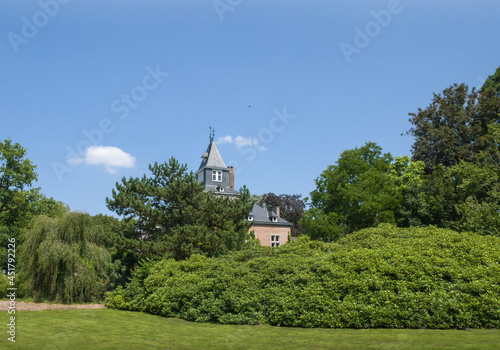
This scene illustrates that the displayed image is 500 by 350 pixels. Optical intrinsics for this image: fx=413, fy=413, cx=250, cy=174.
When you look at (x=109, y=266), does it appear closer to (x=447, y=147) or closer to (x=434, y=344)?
(x=434, y=344)

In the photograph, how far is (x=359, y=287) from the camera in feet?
42.6

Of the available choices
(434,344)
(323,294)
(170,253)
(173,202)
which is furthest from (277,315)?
(173,202)

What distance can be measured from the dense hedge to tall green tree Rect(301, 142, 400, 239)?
15.4 metres

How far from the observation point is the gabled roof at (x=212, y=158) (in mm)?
55250

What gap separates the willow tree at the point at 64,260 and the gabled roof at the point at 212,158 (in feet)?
109

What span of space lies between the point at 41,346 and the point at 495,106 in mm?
35929

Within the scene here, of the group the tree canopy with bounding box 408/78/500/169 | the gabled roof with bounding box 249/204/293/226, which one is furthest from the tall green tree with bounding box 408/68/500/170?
the gabled roof with bounding box 249/204/293/226

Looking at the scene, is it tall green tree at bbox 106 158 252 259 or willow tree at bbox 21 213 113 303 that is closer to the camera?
→ willow tree at bbox 21 213 113 303

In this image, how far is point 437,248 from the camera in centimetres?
1445

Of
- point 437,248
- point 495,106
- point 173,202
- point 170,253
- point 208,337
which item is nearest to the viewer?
point 208,337

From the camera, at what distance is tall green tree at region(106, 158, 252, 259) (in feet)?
74.1

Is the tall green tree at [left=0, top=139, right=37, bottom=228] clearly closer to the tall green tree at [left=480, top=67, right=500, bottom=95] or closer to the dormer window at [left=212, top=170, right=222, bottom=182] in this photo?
the dormer window at [left=212, top=170, right=222, bottom=182]

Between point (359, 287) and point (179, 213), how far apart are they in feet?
43.9

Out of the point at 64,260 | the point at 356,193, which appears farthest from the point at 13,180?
the point at 356,193
